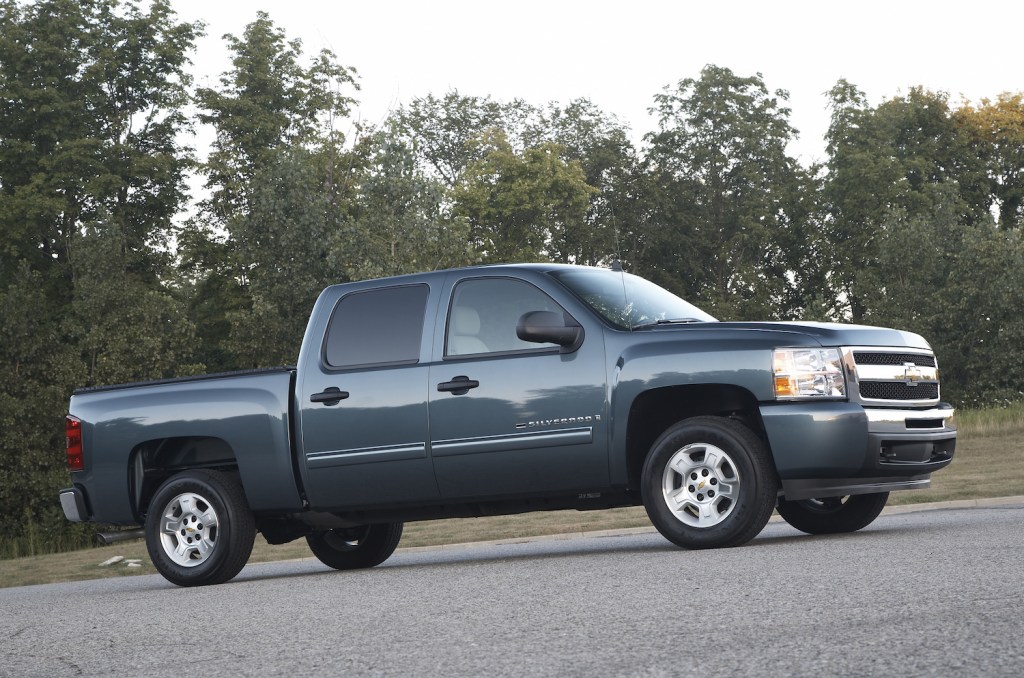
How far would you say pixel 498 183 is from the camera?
6044cm

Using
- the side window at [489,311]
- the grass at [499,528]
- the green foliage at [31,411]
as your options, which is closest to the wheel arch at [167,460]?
the side window at [489,311]

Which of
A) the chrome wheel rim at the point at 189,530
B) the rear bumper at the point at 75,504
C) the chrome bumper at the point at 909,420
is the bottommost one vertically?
the chrome wheel rim at the point at 189,530

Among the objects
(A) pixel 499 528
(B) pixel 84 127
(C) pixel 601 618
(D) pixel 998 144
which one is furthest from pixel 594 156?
(C) pixel 601 618

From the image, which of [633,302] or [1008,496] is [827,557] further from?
[1008,496]

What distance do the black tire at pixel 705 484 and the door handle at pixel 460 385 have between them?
134cm

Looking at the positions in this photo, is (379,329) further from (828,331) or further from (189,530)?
(828,331)

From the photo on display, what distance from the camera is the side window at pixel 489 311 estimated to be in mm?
9836

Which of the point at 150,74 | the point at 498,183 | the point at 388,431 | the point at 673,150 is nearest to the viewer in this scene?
the point at 388,431

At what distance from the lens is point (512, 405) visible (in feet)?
31.3

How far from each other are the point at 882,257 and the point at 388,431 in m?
43.3

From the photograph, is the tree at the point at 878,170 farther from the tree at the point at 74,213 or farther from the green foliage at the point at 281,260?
the tree at the point at 74,213

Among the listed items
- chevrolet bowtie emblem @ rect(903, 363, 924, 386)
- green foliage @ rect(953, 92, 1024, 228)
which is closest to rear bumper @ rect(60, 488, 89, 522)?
chevrolet bowtie emblem @ rect(903, 363, 924, 386)

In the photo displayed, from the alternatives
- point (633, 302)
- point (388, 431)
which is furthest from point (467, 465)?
point (633, 302)

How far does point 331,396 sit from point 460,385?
3.38ft
